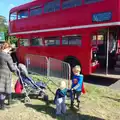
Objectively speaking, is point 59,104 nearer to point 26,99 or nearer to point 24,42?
point 26,99

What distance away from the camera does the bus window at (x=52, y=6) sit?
12.6 m

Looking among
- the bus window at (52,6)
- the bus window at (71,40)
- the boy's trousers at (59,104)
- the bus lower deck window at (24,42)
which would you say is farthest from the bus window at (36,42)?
the boy's trousers at (59,104)

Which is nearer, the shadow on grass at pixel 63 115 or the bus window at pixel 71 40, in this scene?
the shadow on grass at pixel 63 115

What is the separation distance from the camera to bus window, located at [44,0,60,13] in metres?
12.6

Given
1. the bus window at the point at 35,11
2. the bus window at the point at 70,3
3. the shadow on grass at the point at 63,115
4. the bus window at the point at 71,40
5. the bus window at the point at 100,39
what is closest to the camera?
the shadow on grass at the point at 63,115

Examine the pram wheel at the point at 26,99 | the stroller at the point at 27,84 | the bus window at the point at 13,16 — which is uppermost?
the bus window at the point at 13,16

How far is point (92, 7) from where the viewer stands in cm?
1089

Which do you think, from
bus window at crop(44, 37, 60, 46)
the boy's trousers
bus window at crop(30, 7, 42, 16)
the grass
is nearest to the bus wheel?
bus window at crop(44, 37, 60, 46)

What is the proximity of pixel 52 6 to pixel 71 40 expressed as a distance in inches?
81.3

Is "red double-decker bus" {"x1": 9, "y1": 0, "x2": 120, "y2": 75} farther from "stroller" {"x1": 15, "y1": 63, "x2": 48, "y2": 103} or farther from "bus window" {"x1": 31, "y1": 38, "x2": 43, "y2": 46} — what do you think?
"stroller" {"x1": 15, "y1": 63, "x2": 48, "y2": 103}

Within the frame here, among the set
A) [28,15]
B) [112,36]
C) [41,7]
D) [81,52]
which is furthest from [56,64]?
[28,15]

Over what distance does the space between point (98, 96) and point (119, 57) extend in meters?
4.54

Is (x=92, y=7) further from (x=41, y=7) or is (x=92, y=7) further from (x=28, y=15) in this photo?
(x=28, y=15)

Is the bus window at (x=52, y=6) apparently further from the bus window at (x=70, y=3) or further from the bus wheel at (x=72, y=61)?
the bus wheel at (x=72, y=61)
